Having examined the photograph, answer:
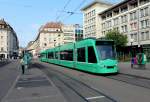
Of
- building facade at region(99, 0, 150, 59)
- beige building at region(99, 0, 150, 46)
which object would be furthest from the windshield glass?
beige building at region(99, 0, 150, 46)

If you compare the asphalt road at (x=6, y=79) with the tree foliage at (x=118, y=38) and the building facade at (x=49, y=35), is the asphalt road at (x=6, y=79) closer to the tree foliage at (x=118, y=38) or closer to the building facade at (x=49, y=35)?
the tree foliage at (x=118, y=38)

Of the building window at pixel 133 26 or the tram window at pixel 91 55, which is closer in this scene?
the tram window at pixel 91 55

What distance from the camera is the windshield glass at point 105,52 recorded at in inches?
800

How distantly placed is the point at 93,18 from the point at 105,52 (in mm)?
79489

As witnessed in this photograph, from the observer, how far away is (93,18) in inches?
3905

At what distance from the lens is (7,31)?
138 metres

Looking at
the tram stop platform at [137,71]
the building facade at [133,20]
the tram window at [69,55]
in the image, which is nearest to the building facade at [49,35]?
the building facade at [133,20]

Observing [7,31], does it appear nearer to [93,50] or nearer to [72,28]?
[72,28]

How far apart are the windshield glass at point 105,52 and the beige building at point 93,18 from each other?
242 feet

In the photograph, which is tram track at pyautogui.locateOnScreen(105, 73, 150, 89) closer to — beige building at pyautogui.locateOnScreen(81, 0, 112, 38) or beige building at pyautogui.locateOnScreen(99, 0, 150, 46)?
beige building at pyautogui.locateOnScreen(99, 0, 150, 46)

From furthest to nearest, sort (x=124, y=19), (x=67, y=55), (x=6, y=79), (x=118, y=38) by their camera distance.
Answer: (x=124, y=19)
(x=118, y=38)
(x=67, y=55)
(x=6, y=79)

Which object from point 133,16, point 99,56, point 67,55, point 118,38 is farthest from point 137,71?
point 133,16

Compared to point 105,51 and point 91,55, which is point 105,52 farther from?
point 91,55

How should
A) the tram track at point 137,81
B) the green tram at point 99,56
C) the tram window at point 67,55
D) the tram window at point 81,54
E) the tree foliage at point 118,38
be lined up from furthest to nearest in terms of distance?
the tree foliage at point 118,38, the tram window at point 67,55, the tram window at point 81,54, the green tram at point 99,56, the tram track at point 137,81
